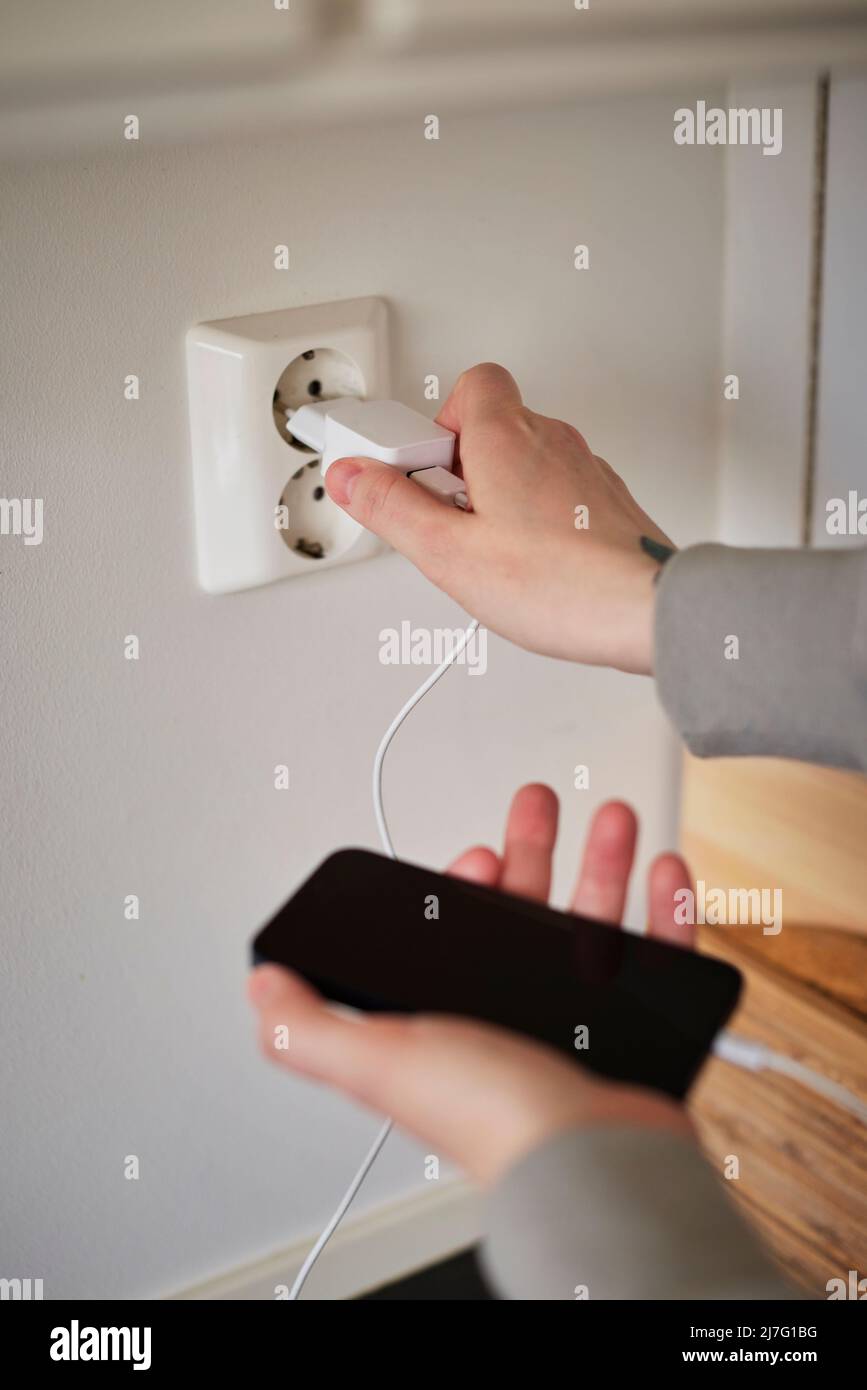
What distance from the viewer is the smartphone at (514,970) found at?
0.44 meters

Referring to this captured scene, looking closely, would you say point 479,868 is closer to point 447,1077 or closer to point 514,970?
point 514,970

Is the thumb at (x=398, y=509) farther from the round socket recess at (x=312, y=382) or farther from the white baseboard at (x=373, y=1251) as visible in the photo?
the white baseboard at (x=373, y=1251)

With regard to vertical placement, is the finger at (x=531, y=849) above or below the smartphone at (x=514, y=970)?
above

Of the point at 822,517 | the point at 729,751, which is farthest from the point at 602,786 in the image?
the point at 729,751

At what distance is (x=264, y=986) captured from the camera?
1.31ft

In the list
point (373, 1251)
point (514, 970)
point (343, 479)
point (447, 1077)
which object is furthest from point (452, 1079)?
point (373, 1251)

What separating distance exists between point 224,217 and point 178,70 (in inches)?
4.0

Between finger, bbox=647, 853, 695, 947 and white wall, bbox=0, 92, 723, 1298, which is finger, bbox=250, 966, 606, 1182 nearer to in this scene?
finger, bbox=647, 853, 695, 947

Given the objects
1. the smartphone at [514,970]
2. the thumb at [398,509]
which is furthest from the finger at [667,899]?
the thumb at [398,509]

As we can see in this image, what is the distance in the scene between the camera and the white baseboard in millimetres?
723

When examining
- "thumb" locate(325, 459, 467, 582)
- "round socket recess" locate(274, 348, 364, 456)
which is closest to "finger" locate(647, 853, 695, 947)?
"thumb" locate(325, 459, 467, 582)

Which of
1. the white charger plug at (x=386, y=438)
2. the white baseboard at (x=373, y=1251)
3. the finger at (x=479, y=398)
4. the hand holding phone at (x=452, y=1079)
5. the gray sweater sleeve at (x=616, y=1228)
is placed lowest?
the white baseboard at (x=373, y=1251)

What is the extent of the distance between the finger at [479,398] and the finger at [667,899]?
0.18 metres

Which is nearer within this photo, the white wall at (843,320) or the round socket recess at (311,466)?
the round socket recess at (311,466)
